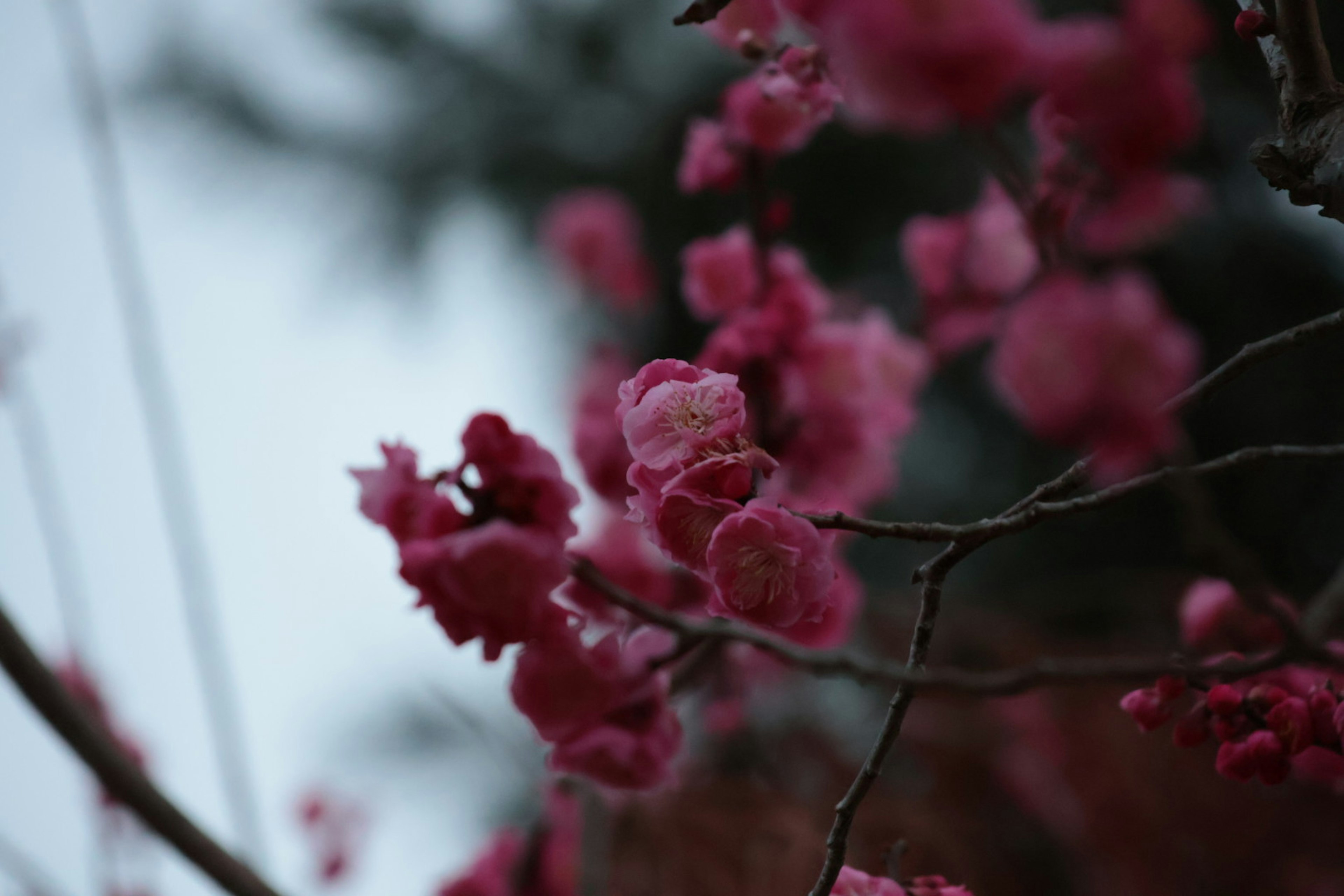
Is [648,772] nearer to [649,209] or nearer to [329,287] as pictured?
[649,209]

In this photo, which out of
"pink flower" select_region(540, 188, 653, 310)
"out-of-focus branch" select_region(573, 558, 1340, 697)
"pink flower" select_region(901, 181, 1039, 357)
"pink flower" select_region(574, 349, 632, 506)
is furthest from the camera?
"pink flower" select_region(540, 188, 653, 310)

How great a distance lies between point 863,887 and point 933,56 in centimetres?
24

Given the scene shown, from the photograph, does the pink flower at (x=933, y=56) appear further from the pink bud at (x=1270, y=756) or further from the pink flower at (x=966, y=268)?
the pink flower at (x=966, y=268)

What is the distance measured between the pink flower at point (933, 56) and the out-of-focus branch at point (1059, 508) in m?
0.10

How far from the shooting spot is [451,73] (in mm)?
1322

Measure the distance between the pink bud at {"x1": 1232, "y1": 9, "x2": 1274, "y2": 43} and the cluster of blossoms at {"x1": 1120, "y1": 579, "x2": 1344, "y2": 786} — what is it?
163 mm

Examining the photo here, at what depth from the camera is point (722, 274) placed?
0.54 meters

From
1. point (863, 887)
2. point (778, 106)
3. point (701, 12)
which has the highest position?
point (778, 106)

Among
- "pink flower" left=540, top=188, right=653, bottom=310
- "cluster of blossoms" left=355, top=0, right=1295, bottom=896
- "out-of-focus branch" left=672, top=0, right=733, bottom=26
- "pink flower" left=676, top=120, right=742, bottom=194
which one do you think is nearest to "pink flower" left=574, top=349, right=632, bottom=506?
"cluster of blossoms" left=355, top=0, right=1295, bottom=896

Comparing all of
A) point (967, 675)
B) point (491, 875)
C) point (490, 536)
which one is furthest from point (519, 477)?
point (491, 875)

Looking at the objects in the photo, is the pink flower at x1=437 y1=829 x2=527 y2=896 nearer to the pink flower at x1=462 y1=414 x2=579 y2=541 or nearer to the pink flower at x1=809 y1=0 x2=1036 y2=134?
the pink flower at x1=462 y1=414 x2=579 y2=541

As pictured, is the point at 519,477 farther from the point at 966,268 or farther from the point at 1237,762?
the point at 966,268

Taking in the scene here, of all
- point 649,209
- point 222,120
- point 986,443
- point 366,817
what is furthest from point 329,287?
point 986,443

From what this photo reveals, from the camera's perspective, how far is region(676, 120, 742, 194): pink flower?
1.61 feet
